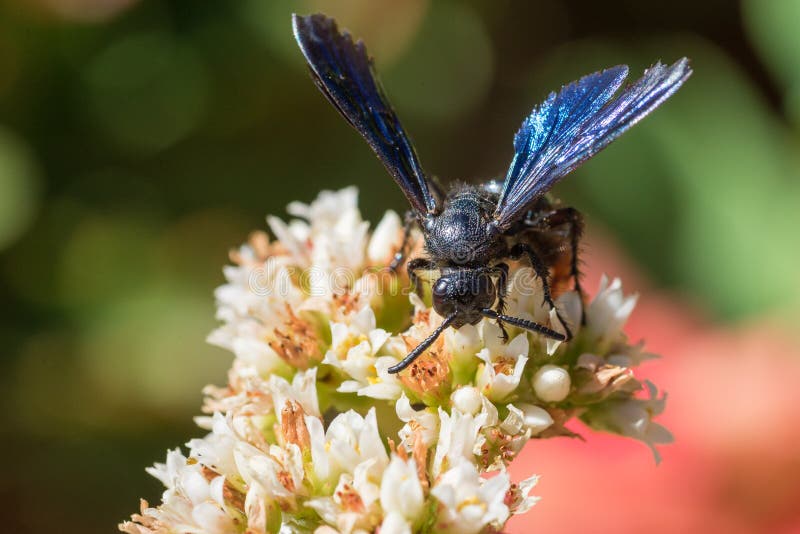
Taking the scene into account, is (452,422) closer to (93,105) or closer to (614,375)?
(614,375)

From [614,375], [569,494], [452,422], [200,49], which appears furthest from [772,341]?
[200,49]

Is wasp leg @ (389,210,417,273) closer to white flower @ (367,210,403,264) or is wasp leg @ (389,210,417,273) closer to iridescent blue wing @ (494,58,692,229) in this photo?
white flower @ (367,210,403,264)

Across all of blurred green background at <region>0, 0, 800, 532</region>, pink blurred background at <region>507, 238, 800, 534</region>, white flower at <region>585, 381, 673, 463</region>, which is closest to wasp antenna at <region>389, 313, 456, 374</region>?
white flower at <region>585, 381, 673, 463</region>

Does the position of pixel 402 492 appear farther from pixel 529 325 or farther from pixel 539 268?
pixel 539 268

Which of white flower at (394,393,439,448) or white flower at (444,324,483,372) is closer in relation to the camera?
white flower at (394,393,439,448)

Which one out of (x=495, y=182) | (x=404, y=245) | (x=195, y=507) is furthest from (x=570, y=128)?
(x=195, y=507)
